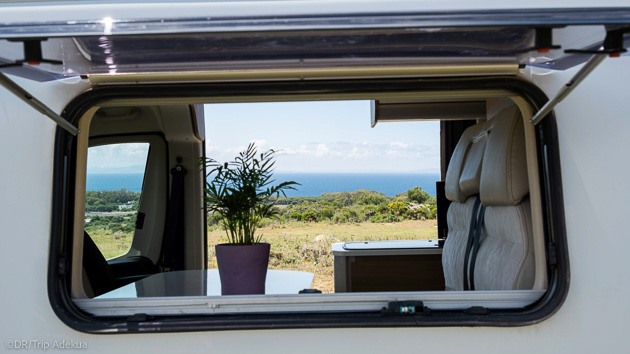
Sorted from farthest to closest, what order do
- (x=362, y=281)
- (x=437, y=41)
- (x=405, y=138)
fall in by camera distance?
1. (x=405, y=138)
2. (x=362, y=281)
3. (x=437, y=41)

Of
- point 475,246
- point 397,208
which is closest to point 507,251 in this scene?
point 475,246

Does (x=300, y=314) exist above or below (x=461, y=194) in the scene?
below

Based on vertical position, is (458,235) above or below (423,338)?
above

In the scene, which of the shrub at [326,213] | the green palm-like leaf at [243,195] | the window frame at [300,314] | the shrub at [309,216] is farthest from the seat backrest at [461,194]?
the shrub at [326,213]

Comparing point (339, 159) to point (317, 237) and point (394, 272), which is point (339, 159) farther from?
point (394, 272)

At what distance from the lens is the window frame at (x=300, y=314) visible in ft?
5.26

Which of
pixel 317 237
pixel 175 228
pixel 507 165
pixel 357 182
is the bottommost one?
pixel 317 237

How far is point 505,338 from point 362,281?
1.85 m

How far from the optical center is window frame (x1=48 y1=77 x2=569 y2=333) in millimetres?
1603

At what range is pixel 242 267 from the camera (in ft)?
6.23

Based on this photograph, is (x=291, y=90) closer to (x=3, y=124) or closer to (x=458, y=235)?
(x=3, y=124)

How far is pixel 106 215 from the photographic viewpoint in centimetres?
486

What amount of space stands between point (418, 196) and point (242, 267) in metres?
19.0

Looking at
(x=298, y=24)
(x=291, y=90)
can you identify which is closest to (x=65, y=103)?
(x=291, y=90)
